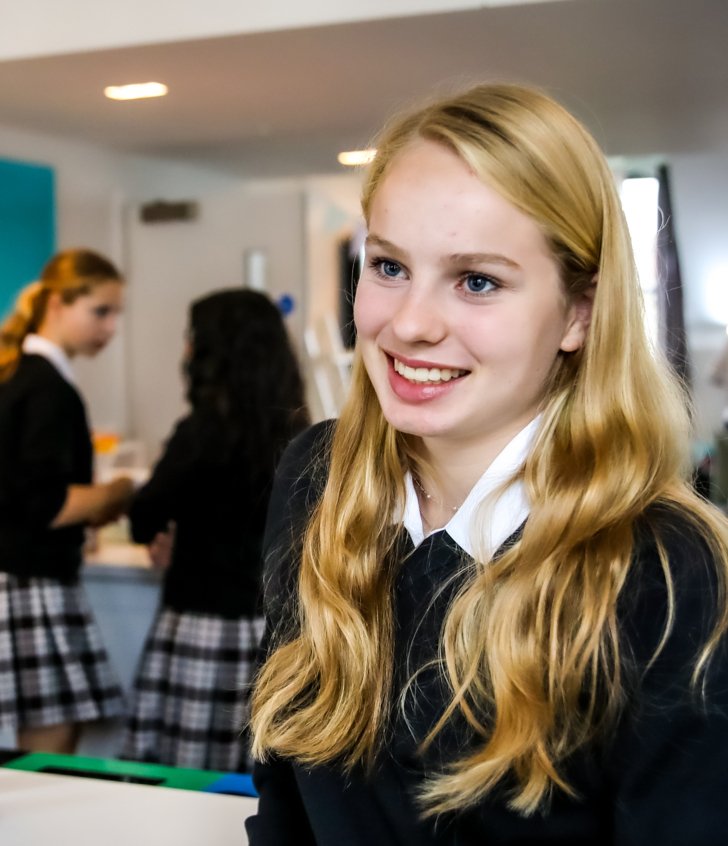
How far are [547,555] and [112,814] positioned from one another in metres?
0.65

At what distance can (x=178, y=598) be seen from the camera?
2555 mm

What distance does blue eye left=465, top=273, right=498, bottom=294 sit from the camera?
37.7 inches

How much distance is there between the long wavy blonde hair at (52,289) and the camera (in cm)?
265

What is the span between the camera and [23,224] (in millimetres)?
3689

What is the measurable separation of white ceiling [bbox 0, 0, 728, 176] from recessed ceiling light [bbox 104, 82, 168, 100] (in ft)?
0.10

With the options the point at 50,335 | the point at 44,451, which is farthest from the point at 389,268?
the point at 50,335

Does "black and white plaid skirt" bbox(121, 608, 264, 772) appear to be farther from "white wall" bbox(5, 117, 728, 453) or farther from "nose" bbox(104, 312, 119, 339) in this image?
"white wall" bbox(5, 117, 728, 453)

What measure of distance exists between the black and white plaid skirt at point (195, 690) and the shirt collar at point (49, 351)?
0.61 m

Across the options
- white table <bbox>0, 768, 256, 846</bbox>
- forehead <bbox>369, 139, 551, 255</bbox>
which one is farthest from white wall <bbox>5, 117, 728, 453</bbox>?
forehead <bbox>369, 139, 551, 255</bbox>

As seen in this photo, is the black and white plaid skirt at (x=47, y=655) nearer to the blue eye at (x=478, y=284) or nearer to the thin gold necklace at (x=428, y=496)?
the thin gold necklace at (x=428, y=496)

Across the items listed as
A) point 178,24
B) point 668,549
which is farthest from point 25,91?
point 668,549

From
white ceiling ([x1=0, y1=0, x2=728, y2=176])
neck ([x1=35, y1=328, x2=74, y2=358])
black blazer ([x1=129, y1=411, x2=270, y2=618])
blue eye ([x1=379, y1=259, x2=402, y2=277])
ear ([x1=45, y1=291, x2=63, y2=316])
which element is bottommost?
black blazer ([x1=129, y1=411, x2=270, y2=618])

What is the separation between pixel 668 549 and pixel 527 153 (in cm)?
35

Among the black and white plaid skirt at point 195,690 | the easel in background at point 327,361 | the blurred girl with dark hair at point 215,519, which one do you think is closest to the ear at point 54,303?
the blurred girl with dark hair at point 215,519
